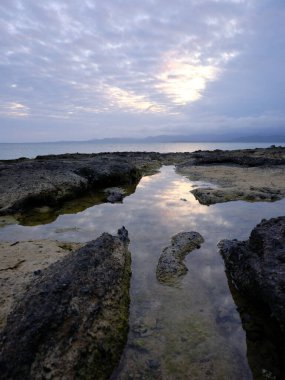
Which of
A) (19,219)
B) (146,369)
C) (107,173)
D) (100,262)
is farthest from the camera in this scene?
(107,173)

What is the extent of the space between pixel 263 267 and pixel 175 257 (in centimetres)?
261

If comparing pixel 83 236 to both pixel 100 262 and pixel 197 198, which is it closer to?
pixel 100 262

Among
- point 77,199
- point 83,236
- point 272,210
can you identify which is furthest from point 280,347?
point 77,199

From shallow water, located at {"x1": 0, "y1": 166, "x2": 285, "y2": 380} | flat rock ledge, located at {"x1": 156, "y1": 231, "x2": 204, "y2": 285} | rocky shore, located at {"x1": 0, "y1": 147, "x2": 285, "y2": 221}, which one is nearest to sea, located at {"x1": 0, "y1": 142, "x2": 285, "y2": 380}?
shallow water, located at {"x1": 0, "y1": 166, "x2": 285, "y2": 380}

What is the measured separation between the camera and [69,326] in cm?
443

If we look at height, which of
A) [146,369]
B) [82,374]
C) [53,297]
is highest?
[53,297]

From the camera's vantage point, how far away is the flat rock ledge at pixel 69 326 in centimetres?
393

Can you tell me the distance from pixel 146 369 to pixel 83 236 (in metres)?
6.28

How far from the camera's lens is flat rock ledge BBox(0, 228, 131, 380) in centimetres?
393

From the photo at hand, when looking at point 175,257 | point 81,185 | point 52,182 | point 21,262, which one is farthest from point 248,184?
point 21,262

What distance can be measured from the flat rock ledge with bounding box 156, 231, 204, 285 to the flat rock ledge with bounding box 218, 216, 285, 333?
3.49ft

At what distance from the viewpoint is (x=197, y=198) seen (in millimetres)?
15773

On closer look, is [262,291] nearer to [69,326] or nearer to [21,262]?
[69,326]

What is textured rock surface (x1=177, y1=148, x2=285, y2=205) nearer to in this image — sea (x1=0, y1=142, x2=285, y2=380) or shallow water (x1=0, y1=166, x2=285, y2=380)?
shallow water (x1=0, y1=166, x2=285, y2=380)
